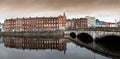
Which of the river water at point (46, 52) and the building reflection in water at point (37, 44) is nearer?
the river water at point (46, 52)

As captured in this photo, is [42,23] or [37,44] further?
[42,23]

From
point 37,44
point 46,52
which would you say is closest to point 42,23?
point 37,44

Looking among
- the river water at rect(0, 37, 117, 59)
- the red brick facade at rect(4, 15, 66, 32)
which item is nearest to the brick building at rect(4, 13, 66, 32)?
the red brick facade at rect(4, 15, 66, 32)

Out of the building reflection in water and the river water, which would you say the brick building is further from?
the river water

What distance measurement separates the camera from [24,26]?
197625mm

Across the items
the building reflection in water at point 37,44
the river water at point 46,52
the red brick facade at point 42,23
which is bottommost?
the building reflection in water at point 37,44

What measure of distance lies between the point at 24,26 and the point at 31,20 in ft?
26.6

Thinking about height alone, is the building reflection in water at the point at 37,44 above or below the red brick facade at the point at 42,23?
below

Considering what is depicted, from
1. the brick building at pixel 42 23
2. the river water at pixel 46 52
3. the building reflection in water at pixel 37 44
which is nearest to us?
the river water at pixel 46 52

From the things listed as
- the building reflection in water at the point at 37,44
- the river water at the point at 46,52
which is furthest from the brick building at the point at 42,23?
the river water at the point at 46,52

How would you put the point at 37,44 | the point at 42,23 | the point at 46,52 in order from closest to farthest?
the point at 46,52 → the point at 37,44 → the point at 42,23

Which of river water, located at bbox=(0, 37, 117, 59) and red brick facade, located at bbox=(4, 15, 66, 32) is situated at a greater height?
red brick facade, located at bbox=(4, 15, 66, 32)

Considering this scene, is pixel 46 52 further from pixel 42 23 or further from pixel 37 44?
pixel 42 23

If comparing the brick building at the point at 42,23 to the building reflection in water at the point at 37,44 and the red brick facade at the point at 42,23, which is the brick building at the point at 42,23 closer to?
the red brick facade at the point at 42,23
